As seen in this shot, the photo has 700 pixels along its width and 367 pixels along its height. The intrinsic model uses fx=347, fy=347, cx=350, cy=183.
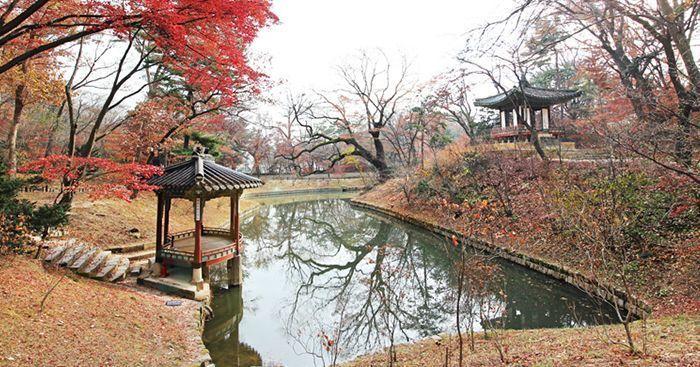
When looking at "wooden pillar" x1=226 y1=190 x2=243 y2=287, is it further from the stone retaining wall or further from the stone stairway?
the stone retaining wall

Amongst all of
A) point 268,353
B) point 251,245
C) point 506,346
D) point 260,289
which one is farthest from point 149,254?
point 506,346

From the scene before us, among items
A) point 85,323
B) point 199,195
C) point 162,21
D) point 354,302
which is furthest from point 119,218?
point 162,21

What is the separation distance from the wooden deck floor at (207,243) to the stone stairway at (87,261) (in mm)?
1185

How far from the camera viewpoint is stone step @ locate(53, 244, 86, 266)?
6333mm

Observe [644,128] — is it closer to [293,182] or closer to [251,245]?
[251,245]

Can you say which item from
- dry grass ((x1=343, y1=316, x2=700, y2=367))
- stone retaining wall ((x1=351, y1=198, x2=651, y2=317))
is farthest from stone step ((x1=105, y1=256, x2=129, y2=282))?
stone retaining wall ((x1=351, y1=198, x2=651, y2=317))

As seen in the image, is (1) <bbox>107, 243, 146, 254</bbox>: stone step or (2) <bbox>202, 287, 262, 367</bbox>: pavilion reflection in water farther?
(1) <bbox>107, 243, 146, 254</bbox>: stone step

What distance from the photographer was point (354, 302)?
7.74 m

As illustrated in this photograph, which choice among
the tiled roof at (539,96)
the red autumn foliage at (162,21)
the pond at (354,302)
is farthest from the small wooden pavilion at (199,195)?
the tiled roof at (539,96)

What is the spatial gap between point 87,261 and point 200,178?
109 inches

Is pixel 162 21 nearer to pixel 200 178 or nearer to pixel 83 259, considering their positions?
pixel 200 178

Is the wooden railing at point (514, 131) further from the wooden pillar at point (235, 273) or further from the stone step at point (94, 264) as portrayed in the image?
the stone step at point (94, 264)

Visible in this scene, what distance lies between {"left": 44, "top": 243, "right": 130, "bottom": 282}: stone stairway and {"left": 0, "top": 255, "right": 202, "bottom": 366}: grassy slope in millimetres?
425

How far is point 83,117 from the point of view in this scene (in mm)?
20797
